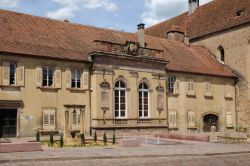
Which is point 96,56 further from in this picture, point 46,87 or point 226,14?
point 226,14

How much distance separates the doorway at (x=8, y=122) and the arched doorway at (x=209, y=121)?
17928 mm

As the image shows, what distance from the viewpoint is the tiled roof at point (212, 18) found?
130 feet

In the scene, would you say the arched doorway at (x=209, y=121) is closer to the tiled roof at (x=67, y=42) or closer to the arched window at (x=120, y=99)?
the tiled roof at (x=67, y=42)

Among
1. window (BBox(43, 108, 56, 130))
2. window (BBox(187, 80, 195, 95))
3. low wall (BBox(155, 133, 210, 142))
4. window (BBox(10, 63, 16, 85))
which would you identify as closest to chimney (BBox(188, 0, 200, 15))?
window (BBox(187, 80, 195, 95))

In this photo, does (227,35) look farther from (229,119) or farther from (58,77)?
(58,77)

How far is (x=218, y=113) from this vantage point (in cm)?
3803

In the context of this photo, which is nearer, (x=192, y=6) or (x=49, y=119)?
(x=49, y=119)

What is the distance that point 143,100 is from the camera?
105 ft

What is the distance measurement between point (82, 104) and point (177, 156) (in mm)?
12816

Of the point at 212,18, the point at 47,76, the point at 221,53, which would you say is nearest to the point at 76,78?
the point at 47,76

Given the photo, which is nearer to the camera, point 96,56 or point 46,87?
point 46,87

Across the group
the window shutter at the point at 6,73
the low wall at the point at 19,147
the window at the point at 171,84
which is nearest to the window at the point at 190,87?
the window at the point at 171,84

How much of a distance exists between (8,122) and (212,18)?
26057mm

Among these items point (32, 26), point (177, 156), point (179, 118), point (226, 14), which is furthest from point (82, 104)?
point (226, 14)
